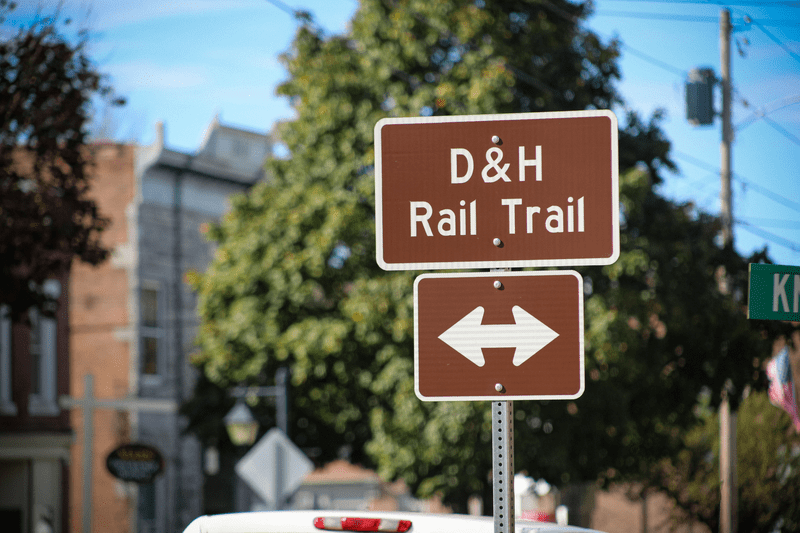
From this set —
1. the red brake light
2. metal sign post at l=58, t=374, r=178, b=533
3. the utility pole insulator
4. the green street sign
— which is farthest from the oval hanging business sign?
the red brake light

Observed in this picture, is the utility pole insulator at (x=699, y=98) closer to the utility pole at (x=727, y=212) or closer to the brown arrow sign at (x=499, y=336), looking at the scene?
the utility pole at (x=727, y=212)

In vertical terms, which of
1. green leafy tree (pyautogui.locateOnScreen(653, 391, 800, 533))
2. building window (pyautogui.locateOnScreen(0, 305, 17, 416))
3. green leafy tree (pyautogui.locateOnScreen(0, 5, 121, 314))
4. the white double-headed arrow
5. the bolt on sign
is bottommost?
green leafy tree (pyautogui.locateOnScreen(653, 391, 800, 533))

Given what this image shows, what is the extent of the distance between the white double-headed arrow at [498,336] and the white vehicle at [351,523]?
966 mm

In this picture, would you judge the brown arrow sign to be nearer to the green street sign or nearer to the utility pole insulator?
the green street sign

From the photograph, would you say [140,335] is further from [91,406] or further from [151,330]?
[91,406]

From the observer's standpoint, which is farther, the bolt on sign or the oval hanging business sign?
the oval hanging business sign

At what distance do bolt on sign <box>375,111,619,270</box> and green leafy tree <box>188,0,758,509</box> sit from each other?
442 inches

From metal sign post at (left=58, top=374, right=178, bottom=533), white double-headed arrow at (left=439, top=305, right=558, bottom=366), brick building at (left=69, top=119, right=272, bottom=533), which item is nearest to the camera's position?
white double-headed arrow at (left=439, top=305, right=558, bottom=366)

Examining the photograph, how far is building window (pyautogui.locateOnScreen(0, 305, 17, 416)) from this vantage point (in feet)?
72.9

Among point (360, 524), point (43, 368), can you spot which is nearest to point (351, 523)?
point (360, 524)

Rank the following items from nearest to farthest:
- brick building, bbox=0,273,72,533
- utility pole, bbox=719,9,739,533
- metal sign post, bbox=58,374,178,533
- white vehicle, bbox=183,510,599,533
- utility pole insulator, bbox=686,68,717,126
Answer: white vehicle, bbox=183,510,599,533 → utility pole insulator, bbox=686,68,717,126 → utility pole, bbox=719,9,739,533 → brick building, bbox=0,273,72,533 → metal sign post, bbox=58,374,178,533

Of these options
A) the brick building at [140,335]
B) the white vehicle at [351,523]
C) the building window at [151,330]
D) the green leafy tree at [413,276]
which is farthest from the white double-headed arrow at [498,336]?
the building window at [151,330]

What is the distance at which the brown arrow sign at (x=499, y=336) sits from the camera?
355 centimetres

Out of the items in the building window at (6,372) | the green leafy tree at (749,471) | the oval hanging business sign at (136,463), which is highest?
the building window at (6,372)
